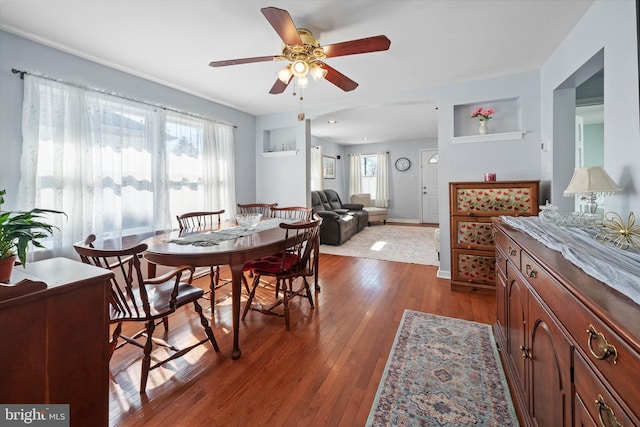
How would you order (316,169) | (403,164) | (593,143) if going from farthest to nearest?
(403,164) → (316,169) → (593,143)

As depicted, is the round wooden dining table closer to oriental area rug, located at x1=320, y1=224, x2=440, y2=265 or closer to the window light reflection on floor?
oriental area rug, located at x1=320, y1=224, x2=440, y2=265

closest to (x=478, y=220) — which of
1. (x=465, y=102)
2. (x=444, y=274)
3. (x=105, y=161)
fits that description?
(x=444, y=274)

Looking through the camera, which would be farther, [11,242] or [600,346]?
[11,242]

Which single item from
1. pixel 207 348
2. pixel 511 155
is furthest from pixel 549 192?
pixel 207 348

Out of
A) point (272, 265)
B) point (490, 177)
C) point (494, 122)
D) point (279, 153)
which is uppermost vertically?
point (494, 122)

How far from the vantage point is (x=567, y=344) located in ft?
2.56

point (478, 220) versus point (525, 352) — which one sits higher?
point (478, 220)

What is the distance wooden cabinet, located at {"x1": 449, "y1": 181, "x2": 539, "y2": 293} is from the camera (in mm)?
2842

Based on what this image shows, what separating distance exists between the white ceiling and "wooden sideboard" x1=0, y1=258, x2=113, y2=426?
1.89 m

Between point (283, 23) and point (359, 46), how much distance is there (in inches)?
21.1

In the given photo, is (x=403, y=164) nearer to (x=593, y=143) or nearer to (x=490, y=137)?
(x=593, y=143)

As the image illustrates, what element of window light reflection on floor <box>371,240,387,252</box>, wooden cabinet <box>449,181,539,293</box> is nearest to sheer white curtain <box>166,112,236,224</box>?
window light reflection on floor <box>371,240,387,252</box>

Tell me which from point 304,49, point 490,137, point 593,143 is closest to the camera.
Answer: point 304,49

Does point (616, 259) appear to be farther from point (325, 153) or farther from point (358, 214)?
point (325, 153)
